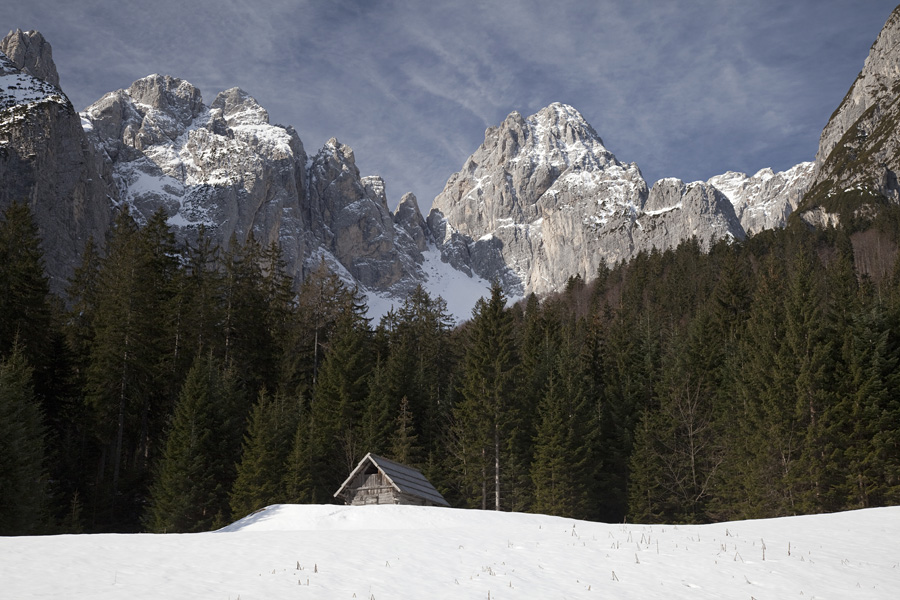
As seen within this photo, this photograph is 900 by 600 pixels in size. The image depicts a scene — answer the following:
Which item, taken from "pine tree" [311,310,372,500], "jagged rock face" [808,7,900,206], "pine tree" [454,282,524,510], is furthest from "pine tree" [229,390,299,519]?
"jagged rock face" [808,7,900,206]

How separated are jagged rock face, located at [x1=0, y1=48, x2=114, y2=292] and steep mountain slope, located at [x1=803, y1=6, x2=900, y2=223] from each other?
4691 inches

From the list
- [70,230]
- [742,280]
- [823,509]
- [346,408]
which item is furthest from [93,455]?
[70,230]

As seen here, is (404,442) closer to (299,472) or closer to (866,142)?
(299,472)

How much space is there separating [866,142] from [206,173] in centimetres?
15467

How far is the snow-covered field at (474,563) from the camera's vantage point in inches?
380

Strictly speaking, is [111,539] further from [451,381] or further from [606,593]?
[451,381]

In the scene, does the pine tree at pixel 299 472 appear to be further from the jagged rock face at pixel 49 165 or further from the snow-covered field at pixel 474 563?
the jagged rock face at pixel 49 165

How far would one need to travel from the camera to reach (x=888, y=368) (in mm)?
30516

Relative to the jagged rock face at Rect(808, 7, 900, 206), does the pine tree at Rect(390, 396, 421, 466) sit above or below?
below

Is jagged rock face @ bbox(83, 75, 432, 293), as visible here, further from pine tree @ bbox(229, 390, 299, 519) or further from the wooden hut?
the wooden hut

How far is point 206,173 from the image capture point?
180250 mm

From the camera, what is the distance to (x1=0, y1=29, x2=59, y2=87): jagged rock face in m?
142


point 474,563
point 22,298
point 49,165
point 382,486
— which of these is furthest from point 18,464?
point 49,165

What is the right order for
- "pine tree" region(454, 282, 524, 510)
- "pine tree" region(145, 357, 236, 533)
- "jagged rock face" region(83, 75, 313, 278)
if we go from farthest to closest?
"jagged rock face" region(83, 75, 313, 278) → "pine tree" region(454, 282, 524, 510) → "pine tree" region(145, 357, 236, 533)
